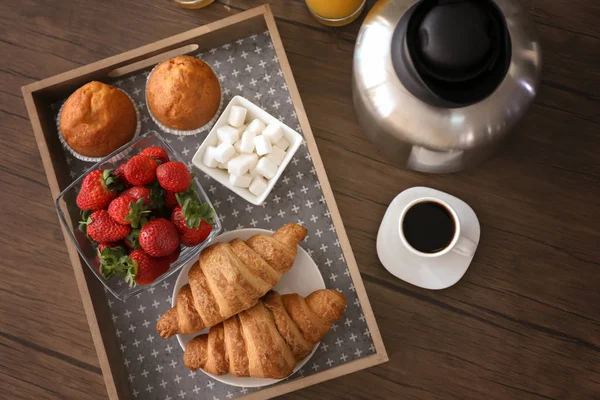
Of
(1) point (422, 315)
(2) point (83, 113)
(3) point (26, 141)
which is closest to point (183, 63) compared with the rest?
(2) point (83, 113)

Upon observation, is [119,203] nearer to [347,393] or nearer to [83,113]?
[83,113]

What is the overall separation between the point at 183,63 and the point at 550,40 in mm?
771

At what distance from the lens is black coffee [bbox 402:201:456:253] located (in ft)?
3.43

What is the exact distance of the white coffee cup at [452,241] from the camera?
1.03 metres

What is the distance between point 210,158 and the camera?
3.53ft

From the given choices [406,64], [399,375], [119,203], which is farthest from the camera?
[399,375]

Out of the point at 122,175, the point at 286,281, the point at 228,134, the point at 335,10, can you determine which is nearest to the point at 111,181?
the point at 122,175

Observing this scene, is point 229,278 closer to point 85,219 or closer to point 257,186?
point 257,186

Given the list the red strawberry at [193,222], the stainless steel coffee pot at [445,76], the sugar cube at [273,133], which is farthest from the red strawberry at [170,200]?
the stainless steel coffee pot at [445,76]

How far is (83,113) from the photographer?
3.49 feet

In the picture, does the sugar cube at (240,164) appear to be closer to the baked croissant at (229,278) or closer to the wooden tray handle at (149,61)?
the baked croissant at (229,278)

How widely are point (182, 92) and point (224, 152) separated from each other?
143 mm

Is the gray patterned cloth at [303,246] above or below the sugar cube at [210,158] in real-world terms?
below

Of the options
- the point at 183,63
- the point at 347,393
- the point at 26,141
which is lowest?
the point at 347,393
